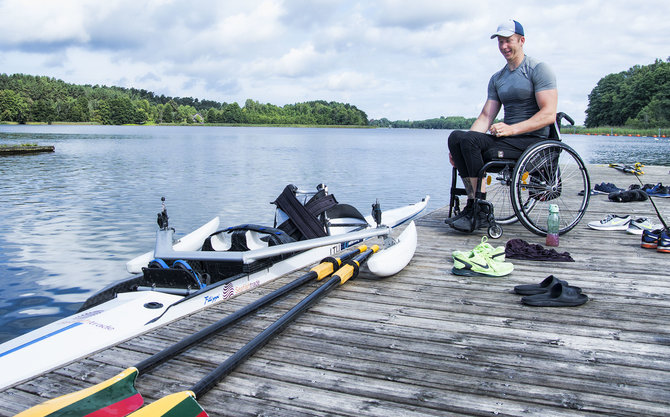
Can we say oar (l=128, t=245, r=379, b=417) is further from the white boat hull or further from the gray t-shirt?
the gray t-shirt

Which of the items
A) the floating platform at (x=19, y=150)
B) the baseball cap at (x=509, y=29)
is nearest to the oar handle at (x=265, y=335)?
the baseball cap at (x=509, y=29)

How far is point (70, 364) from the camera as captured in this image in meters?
2.64

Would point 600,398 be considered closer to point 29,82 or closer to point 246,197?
point 246,197

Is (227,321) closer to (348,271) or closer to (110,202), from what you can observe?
(348,271)

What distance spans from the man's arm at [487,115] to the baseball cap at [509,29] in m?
0.92

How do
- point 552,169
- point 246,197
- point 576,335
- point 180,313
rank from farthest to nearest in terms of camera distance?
point 246,197, point 552,169, point 180,313, point 576,335

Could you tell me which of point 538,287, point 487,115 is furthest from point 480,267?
point 487,115

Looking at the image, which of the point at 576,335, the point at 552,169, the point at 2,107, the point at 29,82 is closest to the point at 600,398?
the point at 576,335

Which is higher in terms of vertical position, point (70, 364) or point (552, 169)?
point (552, 169)

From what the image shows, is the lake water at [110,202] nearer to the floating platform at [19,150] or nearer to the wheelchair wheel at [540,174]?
the floating platform at [19,150]

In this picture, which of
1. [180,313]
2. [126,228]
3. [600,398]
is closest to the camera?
[600,398]

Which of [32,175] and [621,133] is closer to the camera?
[32,175]

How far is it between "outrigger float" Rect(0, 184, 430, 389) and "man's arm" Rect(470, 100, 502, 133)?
6.65 feet

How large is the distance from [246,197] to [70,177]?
8.85 metres
